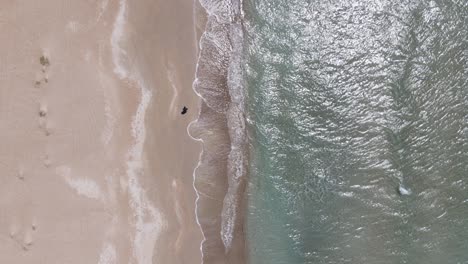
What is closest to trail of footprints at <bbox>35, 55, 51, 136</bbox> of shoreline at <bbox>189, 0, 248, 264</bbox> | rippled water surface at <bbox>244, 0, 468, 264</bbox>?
shoreline at <bbox>189, 0, 248, 264</bbox>

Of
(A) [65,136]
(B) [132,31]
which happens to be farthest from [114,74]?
(A) [65,136]

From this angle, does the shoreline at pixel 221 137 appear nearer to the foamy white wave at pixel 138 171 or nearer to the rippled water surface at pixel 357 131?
the rippled water surface at pixel 357 131

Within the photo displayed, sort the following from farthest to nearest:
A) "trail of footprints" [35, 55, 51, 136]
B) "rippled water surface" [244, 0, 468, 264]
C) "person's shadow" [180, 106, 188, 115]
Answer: "rippled water surface" [244, 0, 468, 264] < "person's shadow" [180, 106, 188, 115] < "trail of footprints" [35, 55, 51, 136]

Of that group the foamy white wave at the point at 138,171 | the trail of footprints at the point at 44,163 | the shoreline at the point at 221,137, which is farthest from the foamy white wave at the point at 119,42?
the shoreline at the point at 221,137

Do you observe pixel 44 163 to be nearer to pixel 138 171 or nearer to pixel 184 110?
pixel 138 171

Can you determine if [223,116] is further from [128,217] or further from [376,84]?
[376,84]

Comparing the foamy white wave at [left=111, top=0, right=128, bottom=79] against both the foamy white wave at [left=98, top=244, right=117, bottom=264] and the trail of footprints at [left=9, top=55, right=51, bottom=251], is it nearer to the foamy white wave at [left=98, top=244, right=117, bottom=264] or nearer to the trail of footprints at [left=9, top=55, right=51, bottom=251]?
the trail of footprints at [left=9, top=55, right=51, bottom=251]
